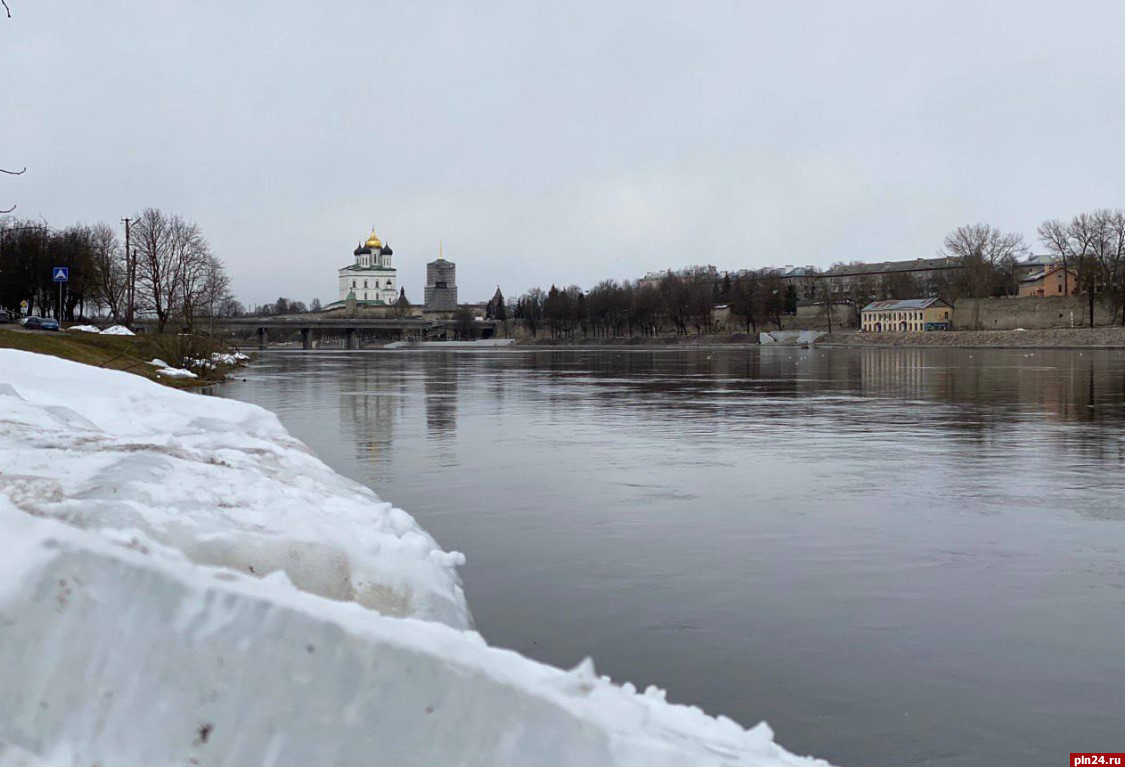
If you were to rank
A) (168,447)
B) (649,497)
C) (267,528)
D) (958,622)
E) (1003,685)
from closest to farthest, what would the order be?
(1003,685)
(267,528)
(958,622)
(168,447)
(649,497)

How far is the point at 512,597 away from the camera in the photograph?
757cm

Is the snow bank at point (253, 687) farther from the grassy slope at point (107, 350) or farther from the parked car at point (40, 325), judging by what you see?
the parked car at point (40, 325)

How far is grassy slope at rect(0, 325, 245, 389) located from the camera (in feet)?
104

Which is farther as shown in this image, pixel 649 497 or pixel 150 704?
pixel 649 497

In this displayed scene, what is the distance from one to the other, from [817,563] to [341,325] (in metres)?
160

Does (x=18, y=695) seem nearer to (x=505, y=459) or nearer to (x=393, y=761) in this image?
(x=393, y=761)

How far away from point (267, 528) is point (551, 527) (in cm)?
430

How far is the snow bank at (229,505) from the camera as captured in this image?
5680 millimetres

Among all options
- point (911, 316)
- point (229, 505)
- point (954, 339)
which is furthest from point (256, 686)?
point (911, 316)

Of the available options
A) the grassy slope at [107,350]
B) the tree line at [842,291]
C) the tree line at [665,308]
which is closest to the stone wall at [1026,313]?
the tree line at [842,291]

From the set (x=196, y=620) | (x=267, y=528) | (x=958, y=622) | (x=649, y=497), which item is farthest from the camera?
(x=649, y=497)

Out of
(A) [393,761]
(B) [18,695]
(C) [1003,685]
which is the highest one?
(B) [18,695]

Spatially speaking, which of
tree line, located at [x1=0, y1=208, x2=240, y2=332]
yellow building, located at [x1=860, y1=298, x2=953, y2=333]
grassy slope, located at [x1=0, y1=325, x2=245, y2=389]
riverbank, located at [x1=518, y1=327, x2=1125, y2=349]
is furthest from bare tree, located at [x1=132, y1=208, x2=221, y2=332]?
yellow building, located at [x1=860, y1=298, x2=953, y2=333]

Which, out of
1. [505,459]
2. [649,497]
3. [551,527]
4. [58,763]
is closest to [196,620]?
[58,763]
